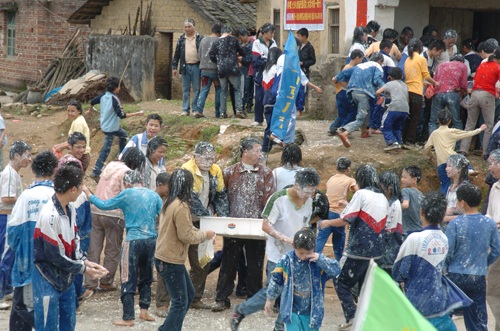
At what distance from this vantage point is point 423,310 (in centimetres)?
433

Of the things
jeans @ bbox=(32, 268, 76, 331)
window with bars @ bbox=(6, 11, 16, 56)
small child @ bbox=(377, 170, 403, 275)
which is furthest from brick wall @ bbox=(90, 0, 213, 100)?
jeans @ bbox=(32, 268, 76, 331)

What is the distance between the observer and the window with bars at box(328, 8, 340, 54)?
11.5 m

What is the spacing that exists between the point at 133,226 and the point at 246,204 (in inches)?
46.7

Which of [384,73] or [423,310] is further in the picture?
[384,73]

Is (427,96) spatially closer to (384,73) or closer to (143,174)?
(384,73)

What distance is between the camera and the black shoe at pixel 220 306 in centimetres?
586

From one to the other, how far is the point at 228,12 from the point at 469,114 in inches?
359

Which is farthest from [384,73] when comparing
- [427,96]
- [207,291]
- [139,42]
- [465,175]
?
[139,42]

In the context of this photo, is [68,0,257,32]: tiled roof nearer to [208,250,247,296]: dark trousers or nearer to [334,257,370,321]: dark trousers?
[208,250,247,296]: dark trousers

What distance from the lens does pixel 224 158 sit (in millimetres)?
9688

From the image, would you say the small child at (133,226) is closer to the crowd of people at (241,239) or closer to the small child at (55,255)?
the crowd of people at (241,239)

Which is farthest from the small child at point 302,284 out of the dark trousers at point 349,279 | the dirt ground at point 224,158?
the dirt ground at point 224,158

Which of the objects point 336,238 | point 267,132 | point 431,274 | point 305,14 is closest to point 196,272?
point 336,238

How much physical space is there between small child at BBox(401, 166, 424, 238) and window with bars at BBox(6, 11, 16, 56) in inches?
774
